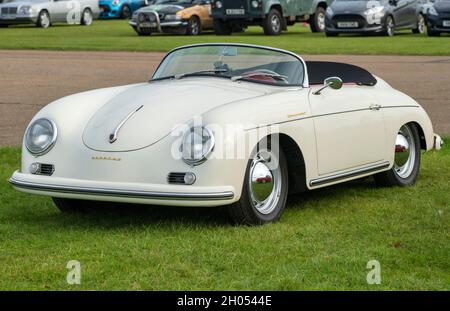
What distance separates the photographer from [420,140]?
8.99 m

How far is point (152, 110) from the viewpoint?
7285mm

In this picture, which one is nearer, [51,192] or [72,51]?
[51,192]

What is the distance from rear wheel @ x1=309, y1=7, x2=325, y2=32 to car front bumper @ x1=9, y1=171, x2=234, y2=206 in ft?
83.1

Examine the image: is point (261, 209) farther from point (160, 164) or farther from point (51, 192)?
point (51, 192)

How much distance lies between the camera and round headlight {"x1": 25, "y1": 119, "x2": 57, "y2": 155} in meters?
7.36

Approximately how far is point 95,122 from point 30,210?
38.8 inches

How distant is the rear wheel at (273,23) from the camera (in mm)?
30031

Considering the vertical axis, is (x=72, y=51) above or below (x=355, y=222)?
below

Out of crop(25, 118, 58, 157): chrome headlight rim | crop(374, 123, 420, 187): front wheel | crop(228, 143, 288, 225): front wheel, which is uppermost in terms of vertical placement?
crop(25, 118, 58, 157): chrome headlight rim

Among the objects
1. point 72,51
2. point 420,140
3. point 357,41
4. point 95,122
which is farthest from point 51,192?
point 357,41

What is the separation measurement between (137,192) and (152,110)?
2.35 feet

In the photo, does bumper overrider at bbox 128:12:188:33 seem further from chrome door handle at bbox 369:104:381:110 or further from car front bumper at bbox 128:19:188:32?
chrome door handle at bbox 369:104:381:110

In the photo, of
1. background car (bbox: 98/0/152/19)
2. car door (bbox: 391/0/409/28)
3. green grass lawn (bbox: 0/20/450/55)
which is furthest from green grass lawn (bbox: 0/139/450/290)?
background car (bbox: 98/0/152/19)

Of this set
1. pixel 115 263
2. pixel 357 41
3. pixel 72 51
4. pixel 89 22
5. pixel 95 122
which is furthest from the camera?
pixel 89 22
